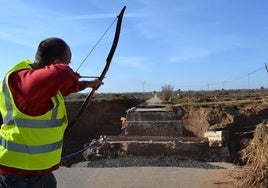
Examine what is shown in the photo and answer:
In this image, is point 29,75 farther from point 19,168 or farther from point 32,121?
point 19,168

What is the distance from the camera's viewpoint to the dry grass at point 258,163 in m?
6.45

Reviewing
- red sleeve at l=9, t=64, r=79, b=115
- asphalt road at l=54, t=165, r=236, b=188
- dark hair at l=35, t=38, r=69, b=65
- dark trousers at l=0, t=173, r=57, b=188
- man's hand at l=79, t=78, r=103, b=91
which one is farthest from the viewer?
asphalt road at l=54, t=165, r=236, b=188

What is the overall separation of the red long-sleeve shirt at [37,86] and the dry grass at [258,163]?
158 inches

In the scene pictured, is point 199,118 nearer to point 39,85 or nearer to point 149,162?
point 149,162

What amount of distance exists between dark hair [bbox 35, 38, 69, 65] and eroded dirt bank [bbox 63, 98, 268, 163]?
13.0 metres

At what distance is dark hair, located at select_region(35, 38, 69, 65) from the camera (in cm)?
349

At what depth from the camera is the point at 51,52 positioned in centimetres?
349

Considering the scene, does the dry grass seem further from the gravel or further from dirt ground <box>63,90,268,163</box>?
dirt ground <box>63,90,268,163</box>

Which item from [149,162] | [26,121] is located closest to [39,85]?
[26,121]

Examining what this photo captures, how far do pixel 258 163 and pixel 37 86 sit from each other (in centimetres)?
432

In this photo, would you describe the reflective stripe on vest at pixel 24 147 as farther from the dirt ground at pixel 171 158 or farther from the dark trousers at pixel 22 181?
the dirt ground at pixel 171 158

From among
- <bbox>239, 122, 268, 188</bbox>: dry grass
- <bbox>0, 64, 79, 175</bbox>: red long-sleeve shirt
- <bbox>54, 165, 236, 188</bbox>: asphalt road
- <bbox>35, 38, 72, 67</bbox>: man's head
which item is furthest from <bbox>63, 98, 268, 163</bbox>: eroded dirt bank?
<bbox>0, 64, 79, 175</bbox>: red long-sleeve shirt

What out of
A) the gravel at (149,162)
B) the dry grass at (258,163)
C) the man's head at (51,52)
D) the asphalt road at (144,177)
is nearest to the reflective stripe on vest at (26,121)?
the man's head at (51,52)

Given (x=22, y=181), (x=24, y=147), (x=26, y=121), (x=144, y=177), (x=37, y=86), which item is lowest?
(x=144, y=177)
